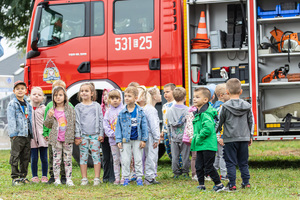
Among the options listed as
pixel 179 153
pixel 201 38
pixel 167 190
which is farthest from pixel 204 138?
pixel 201 38

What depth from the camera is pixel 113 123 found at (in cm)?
725

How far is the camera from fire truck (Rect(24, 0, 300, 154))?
848 cm

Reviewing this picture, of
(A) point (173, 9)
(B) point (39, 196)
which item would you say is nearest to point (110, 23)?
(A) point (173, 9)

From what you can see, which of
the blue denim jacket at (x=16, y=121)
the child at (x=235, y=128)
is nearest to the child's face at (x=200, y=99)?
the child at (x=235, y=128)

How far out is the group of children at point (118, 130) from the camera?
6.42 metres

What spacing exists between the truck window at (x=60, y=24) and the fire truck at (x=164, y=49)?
0.02 metres

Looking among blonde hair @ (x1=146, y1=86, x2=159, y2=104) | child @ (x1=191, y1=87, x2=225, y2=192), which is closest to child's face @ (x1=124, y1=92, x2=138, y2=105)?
blonde hair @ (x1=146, y1=86, x2=159, y2=104)

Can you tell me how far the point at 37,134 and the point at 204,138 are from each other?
108 inches

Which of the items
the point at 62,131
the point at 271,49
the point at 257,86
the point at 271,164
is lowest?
the point at 271,164

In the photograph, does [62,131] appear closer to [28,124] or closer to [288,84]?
[28,124]

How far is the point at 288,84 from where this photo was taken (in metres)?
8.36

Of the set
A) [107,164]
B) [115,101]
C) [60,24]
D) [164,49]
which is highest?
[60,24]

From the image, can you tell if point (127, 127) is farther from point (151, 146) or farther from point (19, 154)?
point (19, 154)

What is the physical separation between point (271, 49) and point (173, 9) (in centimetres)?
178
